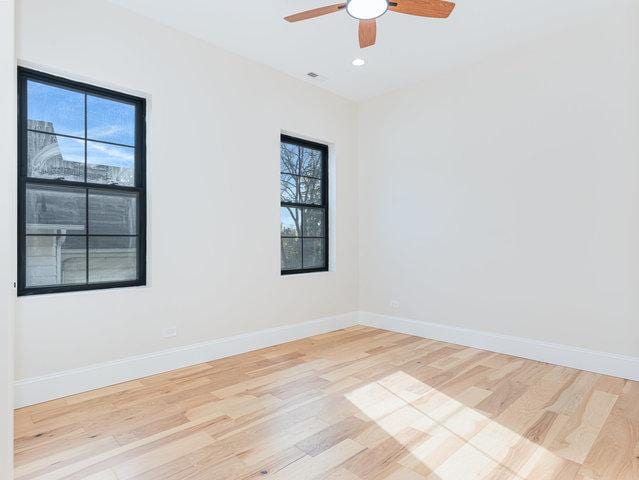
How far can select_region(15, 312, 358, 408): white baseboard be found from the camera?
2611 mm

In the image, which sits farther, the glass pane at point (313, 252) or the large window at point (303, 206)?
the glass pane at point (313, 252)

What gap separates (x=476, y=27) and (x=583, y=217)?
6.24ft

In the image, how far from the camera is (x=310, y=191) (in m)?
4.73

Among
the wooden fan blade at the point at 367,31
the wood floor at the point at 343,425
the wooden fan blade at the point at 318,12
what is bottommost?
the wood floor at the point at 343,425

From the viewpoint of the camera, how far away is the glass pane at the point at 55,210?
270cm

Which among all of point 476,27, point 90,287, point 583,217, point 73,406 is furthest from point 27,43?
point 583,217

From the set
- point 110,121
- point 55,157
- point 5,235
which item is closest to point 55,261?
point 55,157

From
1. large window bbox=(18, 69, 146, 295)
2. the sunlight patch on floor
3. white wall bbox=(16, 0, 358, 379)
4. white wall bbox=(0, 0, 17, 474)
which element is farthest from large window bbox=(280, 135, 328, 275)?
white wall bbox=(0, 0, 17, 474)

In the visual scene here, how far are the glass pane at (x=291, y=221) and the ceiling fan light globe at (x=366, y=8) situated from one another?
226 cm

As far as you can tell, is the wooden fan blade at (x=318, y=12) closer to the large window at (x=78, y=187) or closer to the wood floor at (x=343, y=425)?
the large window at (x=78, y=187)

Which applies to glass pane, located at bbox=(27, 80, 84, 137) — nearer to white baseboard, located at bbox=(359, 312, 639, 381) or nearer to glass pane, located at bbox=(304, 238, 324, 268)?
glass pane, located at bbox=(304, 238, 324, 268)

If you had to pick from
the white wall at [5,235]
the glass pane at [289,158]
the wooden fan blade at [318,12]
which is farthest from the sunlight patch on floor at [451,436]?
the wooden fan blade at [318,12]

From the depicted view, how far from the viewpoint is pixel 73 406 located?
2568mm

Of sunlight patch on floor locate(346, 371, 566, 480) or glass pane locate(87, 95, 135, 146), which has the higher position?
glass pane locate(87, 95, 135, 146)
